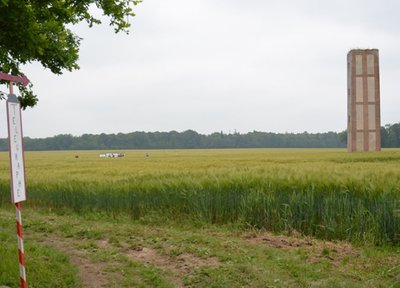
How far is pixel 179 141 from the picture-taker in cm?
11300

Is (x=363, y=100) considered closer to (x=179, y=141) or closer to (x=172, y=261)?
(x=172, y=261)

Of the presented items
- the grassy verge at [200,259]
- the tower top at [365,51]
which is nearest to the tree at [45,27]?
the grassy verge at [200,259]

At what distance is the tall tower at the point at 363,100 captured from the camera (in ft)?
158

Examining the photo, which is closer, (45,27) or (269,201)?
(45,27)

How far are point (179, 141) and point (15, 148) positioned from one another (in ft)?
353

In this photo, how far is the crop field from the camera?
7.57 meters

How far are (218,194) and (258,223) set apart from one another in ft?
4.48

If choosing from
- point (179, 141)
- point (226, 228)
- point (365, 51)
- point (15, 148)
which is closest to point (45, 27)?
point (15, 148)

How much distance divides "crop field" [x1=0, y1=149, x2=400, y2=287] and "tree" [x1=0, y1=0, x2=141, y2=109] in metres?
3.67

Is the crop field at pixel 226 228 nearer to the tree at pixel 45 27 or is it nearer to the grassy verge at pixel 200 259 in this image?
the grassy verge at pixel 200 259

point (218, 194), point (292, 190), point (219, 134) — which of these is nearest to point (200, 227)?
point (218, 194)

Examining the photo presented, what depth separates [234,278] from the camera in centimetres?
729

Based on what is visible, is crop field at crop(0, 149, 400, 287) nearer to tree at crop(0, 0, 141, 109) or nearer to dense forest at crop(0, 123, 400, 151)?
tree at crop(0, 0, 141, 109)

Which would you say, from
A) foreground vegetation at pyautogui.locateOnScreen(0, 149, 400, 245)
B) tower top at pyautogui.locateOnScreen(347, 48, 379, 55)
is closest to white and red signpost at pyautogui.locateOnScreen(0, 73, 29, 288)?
foreground vegetation at pyautogui.locateOnScreen(0, 149, 400, 245)
